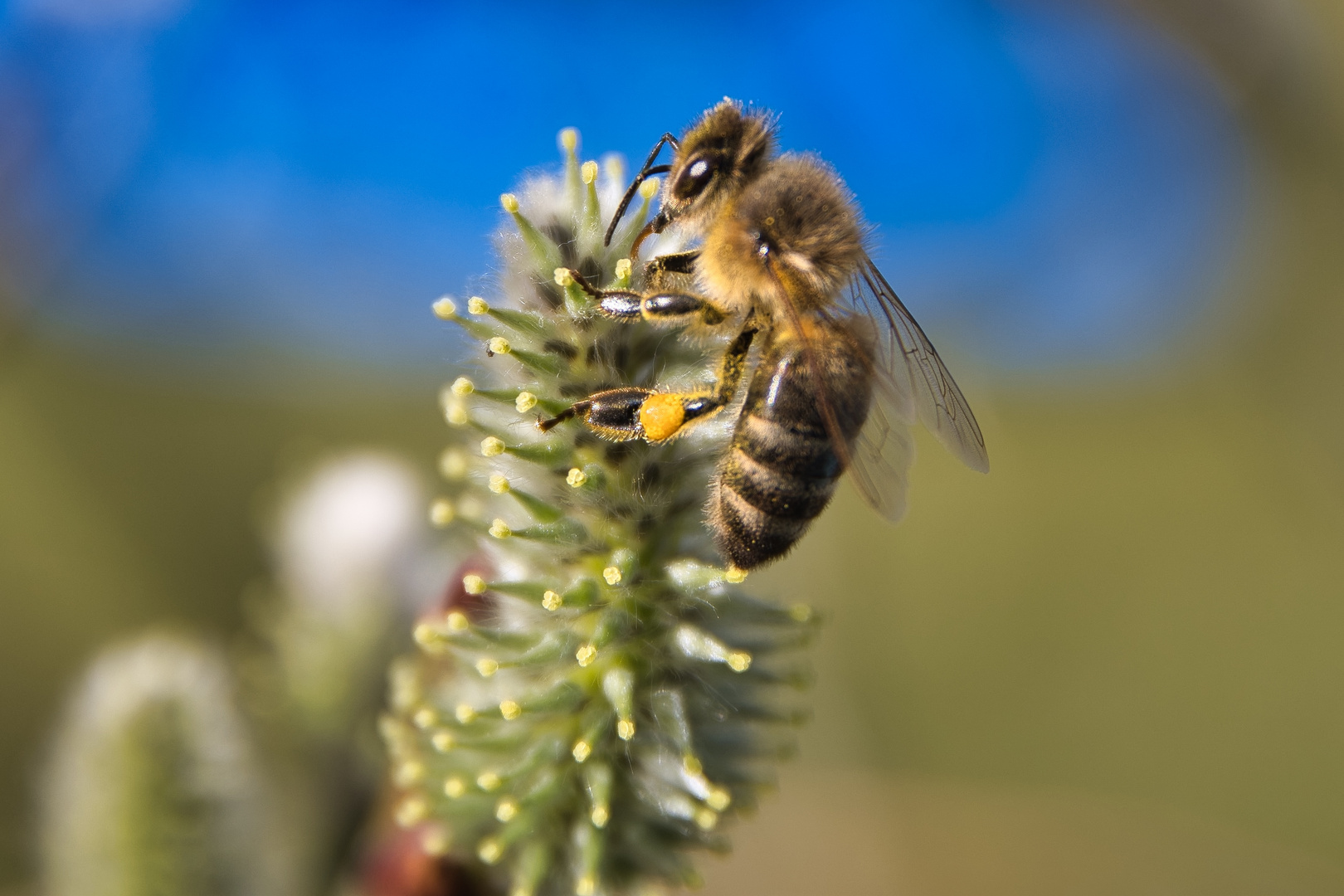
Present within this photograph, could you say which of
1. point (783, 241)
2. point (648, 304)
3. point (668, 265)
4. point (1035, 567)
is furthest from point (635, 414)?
point (1035, 567)

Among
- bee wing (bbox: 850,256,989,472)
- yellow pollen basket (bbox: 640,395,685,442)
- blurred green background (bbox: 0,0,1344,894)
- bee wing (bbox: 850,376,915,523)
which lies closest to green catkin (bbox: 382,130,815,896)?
yellow pollen basket (bbox: 640,395,685,442)

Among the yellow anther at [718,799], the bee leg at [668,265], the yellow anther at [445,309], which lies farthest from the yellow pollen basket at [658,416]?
the yellow anther at [718,799]

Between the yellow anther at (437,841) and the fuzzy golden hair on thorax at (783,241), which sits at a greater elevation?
the fuzzy golden hair on thorax at (783,241)

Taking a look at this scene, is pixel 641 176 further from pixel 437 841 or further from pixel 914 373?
pixel 437 841

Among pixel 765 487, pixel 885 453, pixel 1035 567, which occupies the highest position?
pixel 1035 567

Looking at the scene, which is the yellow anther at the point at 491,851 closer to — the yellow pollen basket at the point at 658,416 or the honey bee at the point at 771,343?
the honey bee at the point at 771,343

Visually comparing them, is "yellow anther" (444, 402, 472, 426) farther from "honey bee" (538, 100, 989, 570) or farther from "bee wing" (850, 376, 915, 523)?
"bee wing" (850, 376, 915, 523)

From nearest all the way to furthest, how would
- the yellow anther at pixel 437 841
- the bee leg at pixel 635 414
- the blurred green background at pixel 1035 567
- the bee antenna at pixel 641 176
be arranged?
1. the bee leg at pixel 635 414
2. the bee antenna at pixel 641 176
3. the yellow anther at pixel 437 841
4. the blurred green background at pixel 1035 567

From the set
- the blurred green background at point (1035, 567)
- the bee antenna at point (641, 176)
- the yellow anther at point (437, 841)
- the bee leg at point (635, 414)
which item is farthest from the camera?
the blurred green background at point (1035, 567)
